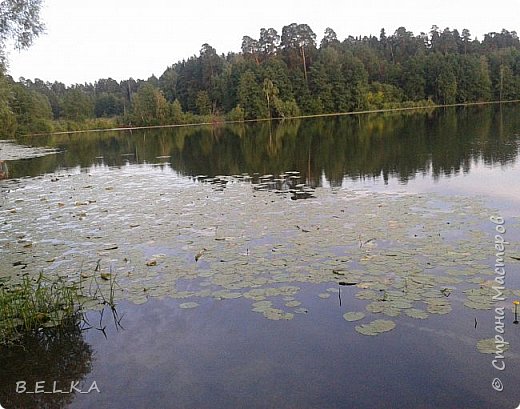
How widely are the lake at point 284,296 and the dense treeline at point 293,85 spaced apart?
58553 millimetres

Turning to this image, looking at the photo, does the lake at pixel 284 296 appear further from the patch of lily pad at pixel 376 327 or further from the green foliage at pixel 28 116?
the green foliage at pixel 28 116

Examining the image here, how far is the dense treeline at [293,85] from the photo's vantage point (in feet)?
226

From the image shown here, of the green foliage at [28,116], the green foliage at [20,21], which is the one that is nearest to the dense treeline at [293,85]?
the green foliage at [28,116]

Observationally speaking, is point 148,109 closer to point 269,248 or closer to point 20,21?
point 20,21

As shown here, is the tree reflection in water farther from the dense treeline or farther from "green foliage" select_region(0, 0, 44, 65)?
the dense treeline

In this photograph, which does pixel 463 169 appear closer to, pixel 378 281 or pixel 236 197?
pixel 236 197

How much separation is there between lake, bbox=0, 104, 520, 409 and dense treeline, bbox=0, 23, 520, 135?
58553 mm

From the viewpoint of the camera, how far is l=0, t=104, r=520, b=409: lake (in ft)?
13.6

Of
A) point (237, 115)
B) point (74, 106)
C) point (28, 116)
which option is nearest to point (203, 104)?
point (237, 115)

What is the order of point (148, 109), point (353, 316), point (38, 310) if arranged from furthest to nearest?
point (148, 109), point (38, 310), point (353, 316)

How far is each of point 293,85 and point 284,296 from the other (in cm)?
6882

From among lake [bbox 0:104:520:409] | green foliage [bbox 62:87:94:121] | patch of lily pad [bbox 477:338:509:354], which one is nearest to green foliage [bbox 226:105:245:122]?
green foliage [bbox 62:87:94:121]

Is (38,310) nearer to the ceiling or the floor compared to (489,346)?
nearer to the ceiling

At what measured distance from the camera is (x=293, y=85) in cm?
7169
